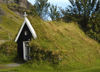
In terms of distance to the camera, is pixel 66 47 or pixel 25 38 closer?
pixel 66 47

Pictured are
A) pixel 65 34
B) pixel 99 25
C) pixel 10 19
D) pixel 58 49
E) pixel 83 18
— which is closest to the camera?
pixel 58 49

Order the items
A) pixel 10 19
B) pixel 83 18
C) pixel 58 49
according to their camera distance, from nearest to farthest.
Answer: pixel 58 49
pixel 83 18
pixel 10 19

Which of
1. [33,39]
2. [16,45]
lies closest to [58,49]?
[33,39]

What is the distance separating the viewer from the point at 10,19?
436ft

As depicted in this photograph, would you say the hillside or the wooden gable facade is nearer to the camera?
the hillside

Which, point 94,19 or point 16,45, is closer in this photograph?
point 16,45

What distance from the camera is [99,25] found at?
29.8m

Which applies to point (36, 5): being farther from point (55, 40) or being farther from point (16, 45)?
point (55, 40)

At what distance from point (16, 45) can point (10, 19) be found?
109552 mm

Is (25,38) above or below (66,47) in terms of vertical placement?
above

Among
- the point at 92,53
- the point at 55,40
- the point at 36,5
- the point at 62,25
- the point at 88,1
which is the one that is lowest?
the point at 92,53

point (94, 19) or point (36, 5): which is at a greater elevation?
point (36, 5)

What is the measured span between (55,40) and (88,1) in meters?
13.7

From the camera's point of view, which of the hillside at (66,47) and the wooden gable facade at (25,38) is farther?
the wooden gable facade at (25,38)
